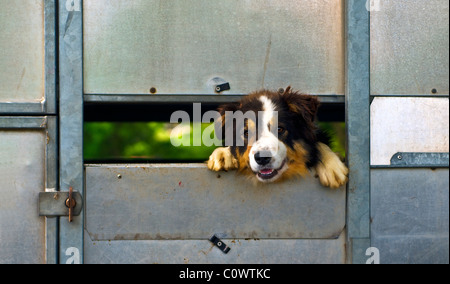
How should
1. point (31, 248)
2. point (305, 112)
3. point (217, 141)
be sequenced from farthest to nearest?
point (217, 141) < point (305, 112) < point (31, 248)

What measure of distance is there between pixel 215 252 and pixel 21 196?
4.09 feet

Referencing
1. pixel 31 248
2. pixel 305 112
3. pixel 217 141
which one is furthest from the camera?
pixel 217 141

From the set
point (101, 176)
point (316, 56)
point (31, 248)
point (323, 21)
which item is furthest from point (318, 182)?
point (31, 248)

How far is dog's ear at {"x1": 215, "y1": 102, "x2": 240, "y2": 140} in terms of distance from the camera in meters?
3.56

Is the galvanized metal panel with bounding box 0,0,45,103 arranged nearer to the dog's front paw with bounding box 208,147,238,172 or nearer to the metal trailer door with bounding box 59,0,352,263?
the metal trailer door with bounding box 59,0,352,263

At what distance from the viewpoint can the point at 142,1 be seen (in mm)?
3203

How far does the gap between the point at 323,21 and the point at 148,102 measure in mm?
1243

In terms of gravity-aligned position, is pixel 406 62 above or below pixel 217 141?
above

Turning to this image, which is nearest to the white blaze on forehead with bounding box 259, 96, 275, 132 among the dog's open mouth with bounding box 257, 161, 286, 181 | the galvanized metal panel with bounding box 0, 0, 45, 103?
the dog's open mouth with bounding box 257, 161, 286, 181

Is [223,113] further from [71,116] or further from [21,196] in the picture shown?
[21,196]

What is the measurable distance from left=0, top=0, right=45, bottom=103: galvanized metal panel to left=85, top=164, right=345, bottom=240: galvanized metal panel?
0.64 m

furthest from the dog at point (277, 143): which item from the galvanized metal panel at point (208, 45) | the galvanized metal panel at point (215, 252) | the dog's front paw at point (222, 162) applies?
the galvanized metal panel at point (215, 252)

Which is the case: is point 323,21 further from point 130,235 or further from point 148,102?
point 130,235

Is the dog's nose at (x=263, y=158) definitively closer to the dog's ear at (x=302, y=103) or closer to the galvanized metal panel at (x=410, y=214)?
the dog's ear at (x=302, y=103)
